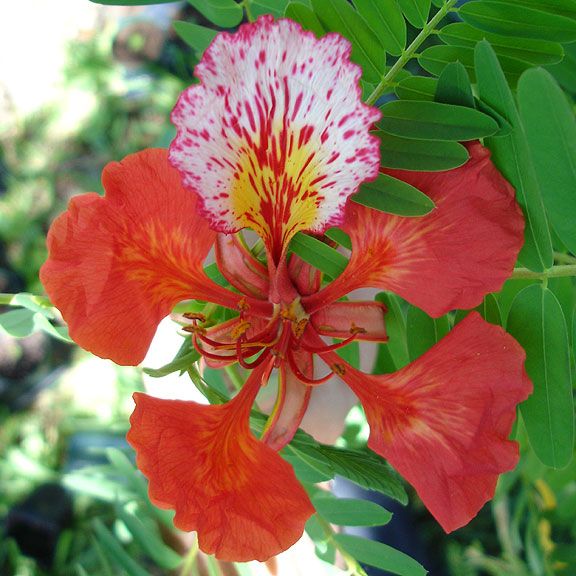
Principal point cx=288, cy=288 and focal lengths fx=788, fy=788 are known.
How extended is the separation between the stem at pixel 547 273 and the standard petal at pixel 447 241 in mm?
50

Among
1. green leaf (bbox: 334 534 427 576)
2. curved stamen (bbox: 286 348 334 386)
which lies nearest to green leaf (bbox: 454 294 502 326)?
curved stamen (bbox: 286 348 334 386)

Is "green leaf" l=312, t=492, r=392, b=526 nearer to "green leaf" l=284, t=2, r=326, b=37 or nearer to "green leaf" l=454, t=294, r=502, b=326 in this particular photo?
"green leaf" l=454, t=294, r=502, b=326

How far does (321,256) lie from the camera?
0.62 meters

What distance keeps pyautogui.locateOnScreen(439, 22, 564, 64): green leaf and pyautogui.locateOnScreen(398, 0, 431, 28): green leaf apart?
2 centimetres

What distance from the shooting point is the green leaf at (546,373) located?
1.91 ft

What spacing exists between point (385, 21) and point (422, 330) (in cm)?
25

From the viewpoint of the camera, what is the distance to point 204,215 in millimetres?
556

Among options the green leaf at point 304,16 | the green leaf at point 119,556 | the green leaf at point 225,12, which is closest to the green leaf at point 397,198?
the green leaf at point 304,16

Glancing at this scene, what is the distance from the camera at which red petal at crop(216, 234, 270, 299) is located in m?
0.64

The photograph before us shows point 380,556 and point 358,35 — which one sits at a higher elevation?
point 358,35

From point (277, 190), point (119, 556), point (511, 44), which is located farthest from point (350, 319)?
point (119, 556)

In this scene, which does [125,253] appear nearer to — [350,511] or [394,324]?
[394,324]

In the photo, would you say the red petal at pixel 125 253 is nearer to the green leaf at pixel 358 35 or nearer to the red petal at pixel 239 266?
the red petal at pixel 239 266

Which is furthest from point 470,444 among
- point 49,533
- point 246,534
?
point 49,533
